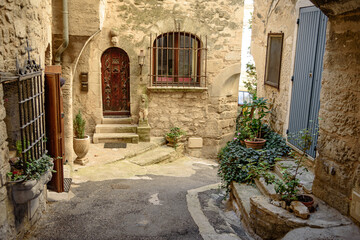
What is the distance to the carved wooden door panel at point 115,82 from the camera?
9.41 meters

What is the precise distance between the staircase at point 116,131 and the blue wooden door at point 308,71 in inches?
182

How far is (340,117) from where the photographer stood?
13.0 feet

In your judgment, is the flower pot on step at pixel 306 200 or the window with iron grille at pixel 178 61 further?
the window with iron grille at pixel 178 61

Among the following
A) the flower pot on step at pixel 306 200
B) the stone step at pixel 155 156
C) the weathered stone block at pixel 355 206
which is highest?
the weathered stone block at pixel 355 206

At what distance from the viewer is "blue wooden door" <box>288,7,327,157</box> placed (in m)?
4.91

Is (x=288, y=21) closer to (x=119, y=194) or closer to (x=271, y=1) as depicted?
(x=271, y=1)

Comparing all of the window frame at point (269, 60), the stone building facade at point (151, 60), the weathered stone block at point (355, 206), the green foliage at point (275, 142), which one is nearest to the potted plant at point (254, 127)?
the green foliage at point (275, 142)

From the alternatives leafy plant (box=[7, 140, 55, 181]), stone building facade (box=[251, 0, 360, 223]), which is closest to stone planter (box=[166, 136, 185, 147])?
stone building facade (box=[251, 0, 360, 223])

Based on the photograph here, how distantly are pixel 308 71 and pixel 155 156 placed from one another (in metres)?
4.51

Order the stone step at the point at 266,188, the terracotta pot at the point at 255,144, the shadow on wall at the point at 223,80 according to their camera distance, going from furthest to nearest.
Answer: the shadow on wall at the point at 223,80
the terracotta pot at the point at 255,144
the stone step at the point at 266,188

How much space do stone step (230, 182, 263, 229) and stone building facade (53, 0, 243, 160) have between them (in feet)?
14.6

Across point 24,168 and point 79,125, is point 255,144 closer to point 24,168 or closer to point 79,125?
point 79,125

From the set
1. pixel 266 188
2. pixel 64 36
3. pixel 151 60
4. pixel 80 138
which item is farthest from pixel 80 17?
pixel 266 188

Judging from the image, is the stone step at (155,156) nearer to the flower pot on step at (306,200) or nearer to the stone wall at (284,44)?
the stone wall at (284,44)
